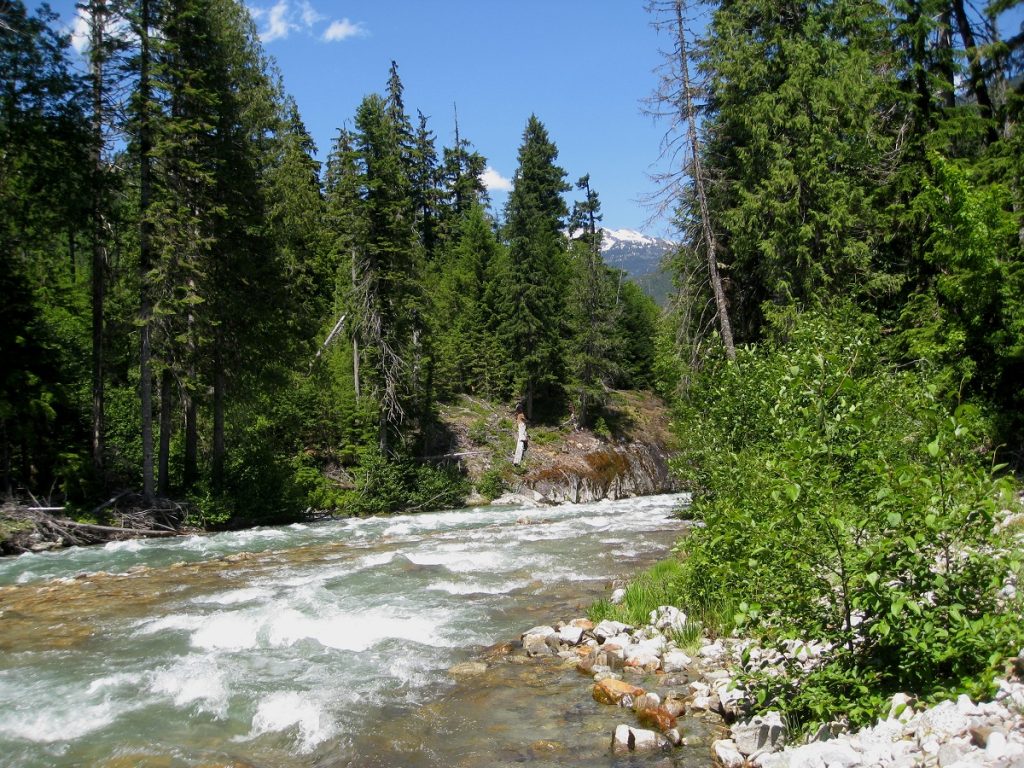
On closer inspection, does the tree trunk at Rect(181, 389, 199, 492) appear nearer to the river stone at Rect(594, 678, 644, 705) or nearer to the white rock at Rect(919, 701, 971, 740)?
the river stone at Rect(594, 678, 644, 705)

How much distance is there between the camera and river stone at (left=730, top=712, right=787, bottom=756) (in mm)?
5320

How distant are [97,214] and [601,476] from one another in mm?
23347

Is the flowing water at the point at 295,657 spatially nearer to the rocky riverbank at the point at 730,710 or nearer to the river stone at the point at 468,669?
the river stone at the point at 468,669

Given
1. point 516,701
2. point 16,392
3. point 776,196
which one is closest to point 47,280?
point 16,392

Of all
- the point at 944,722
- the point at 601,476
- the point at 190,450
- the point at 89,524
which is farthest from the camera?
the point at 601,476

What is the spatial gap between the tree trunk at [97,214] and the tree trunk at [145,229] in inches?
37.7

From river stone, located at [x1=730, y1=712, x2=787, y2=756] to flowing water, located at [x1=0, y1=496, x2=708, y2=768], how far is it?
428 millimetres

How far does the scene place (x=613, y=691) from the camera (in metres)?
6.92

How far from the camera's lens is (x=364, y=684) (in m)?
7.68

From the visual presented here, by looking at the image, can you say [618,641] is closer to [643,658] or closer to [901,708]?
[643,658]

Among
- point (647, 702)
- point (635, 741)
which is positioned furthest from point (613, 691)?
point (635, 741)

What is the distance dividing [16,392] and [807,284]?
20.3m

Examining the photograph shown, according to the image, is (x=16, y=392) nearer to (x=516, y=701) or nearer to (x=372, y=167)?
(x=372, y=167)

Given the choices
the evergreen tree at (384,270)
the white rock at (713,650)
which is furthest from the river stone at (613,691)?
the evergreen tree at (384,270)
